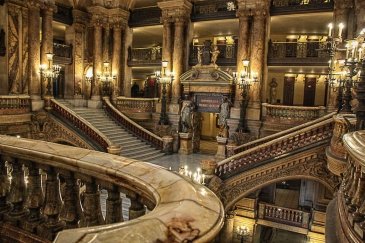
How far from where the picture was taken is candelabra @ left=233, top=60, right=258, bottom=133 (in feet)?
50.4

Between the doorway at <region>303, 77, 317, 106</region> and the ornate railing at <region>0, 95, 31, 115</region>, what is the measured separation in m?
19.7

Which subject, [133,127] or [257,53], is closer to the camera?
[257,53]

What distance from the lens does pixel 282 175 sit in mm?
11367

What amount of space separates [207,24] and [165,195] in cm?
1893

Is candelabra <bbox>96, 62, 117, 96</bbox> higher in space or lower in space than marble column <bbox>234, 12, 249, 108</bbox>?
lower

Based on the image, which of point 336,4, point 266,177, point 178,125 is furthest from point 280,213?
point 336,4

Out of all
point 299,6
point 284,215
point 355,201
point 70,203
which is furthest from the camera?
point 299,6

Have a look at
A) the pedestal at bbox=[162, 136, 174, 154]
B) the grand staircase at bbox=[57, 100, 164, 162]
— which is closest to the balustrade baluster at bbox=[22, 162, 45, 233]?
the grand staircase at bbox=[57, 100, 164, 162]

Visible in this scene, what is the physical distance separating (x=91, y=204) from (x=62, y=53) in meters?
19.4

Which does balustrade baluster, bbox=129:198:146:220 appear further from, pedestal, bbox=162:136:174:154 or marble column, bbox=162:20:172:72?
marble column, bbox=162:20:172:72

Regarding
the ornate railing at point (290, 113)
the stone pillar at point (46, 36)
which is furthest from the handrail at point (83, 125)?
the ornate railing at point (290, 113)

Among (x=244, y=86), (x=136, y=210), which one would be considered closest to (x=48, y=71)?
(x=244, y=86)

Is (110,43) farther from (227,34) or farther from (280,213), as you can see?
(280,213)

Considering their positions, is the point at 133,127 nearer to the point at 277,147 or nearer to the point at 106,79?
the point at 106,79
